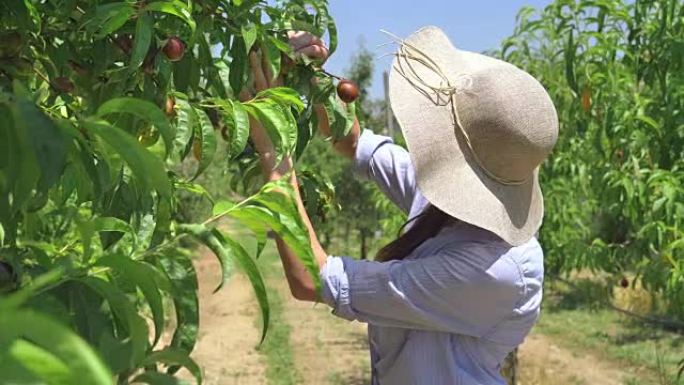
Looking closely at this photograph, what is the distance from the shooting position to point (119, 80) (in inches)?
49.5

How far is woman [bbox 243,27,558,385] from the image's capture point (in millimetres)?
1513

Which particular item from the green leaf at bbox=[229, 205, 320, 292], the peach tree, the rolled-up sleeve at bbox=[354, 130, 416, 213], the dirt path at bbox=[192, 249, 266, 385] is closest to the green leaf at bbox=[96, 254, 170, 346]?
the peach tree

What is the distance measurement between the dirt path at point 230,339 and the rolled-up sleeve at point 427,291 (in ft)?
15.1

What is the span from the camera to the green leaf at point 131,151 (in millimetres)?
579

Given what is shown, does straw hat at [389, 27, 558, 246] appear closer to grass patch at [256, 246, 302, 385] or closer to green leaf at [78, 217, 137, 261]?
green leaf at [78, 217, 137, 261]

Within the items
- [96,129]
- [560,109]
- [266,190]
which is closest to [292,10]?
[266,190]

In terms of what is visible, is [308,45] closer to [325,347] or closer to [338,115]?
[338,115]

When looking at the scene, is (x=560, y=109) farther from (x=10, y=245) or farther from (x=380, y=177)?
(x=10, y=245)

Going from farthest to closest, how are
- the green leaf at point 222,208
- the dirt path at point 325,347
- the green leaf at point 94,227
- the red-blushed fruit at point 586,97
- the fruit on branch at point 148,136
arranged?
1. the dirt path at point 325,347
2. the red-blushed fruit at point 586,97
3. the fruit on branch at point 148,136
4. the green leaf at point 222,208
5. the green leaf at point 94,227

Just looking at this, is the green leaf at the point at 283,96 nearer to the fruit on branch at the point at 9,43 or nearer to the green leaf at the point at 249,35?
the green leaf at the point at 249,35

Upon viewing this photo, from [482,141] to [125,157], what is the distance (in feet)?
3.27

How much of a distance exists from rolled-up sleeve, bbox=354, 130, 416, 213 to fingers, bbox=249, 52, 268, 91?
506 millimetres

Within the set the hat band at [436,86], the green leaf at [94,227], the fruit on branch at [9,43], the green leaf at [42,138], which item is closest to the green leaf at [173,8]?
the fruit on branch at [9,43]

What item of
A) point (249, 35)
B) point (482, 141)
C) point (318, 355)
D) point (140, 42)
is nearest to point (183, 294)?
point (140, 42)
